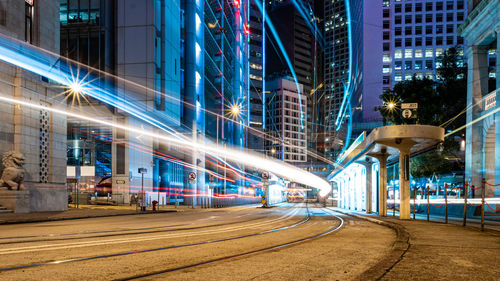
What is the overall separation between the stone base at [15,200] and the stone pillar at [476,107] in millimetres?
37599

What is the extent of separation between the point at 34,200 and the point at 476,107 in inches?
1543

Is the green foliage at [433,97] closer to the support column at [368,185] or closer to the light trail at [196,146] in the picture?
the light trail at [196,146]

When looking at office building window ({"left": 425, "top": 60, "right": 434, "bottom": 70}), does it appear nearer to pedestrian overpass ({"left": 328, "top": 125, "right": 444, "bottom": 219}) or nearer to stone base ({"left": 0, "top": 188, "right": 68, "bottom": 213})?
pedestrian overpass ({"left": 328, "top": 125, "right": 444, "bottom": 219})

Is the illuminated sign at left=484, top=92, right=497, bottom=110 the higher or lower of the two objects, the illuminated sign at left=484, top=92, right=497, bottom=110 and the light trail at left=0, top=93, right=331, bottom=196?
the higher

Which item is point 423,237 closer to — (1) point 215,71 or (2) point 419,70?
(1) point 215,71

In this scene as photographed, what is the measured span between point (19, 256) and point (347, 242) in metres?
7.91

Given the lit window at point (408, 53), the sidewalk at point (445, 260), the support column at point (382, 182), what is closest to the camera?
the sidewalk at point (445, 260)

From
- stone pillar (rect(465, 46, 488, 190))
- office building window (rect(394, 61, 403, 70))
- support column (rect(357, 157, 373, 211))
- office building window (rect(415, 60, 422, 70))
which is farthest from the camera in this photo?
office building window (rect(394, 61, 403, 70))

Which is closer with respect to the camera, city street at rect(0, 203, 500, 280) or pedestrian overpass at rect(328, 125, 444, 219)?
city street at rect(0, 203, 500, 280)

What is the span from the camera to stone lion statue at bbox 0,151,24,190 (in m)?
22.7

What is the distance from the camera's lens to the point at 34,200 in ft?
83.1

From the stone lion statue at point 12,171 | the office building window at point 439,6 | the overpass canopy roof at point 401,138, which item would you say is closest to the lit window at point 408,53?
the office building window at point 439,6

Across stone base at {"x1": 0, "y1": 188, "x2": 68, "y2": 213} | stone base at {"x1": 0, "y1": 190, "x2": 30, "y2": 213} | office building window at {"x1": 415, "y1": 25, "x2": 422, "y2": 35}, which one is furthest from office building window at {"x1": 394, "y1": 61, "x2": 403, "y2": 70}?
stone base at {"x1": 0, "y1": 190, "x2": 30, "y2": 213}

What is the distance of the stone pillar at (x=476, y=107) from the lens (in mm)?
38875
